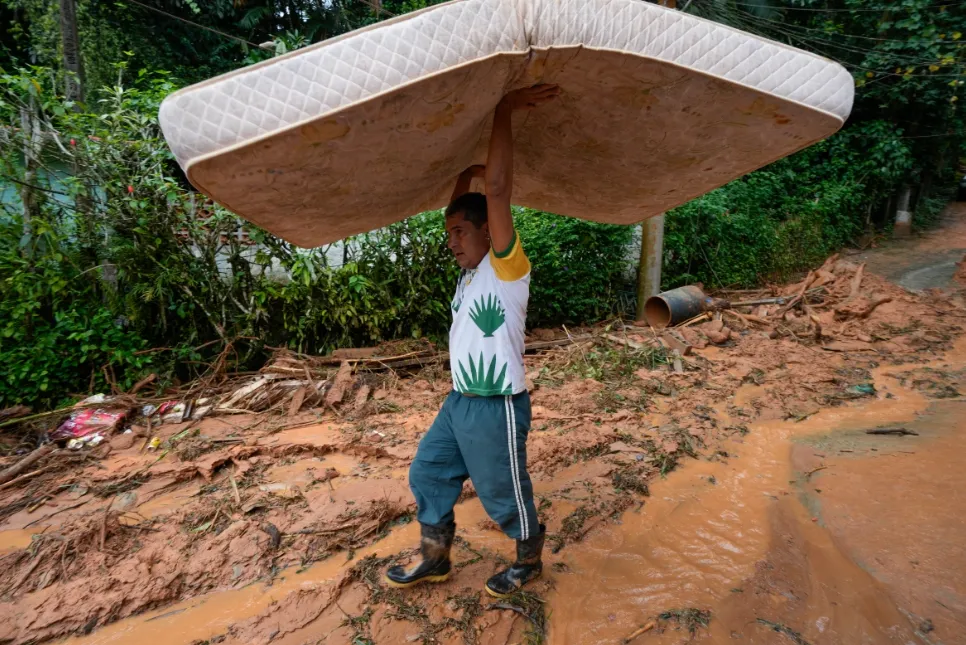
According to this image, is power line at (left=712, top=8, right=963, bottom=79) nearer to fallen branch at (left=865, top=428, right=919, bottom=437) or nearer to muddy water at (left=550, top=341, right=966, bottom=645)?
fallen branch at (left=865, top=428, right=919, bottom=437)

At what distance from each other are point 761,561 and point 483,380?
1.78m

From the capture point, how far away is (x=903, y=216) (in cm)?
1380

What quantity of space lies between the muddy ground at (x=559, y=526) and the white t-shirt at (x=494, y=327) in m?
1.05

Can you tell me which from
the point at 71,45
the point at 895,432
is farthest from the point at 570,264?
the point at 71,45

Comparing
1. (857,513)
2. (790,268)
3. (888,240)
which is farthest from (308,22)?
(888,240)

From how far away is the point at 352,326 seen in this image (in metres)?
5.64

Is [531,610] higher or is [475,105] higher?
[475,105]

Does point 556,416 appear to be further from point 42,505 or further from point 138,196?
point 138,196

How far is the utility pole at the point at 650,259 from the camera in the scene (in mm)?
7148

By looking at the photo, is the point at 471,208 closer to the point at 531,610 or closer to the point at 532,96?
the point at 532,96

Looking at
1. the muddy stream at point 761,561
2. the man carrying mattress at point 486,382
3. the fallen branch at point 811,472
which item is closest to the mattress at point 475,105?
the man carrying mattress at point 486,382

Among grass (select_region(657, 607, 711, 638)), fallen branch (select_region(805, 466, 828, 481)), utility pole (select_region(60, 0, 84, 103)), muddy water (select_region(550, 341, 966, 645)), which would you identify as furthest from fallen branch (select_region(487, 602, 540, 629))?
utility pole (select_region(60, 0, 84, 103))

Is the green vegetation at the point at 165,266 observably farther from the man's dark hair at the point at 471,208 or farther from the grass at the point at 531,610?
the grass at the point at 531,610

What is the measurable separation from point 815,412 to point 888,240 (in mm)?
12212
